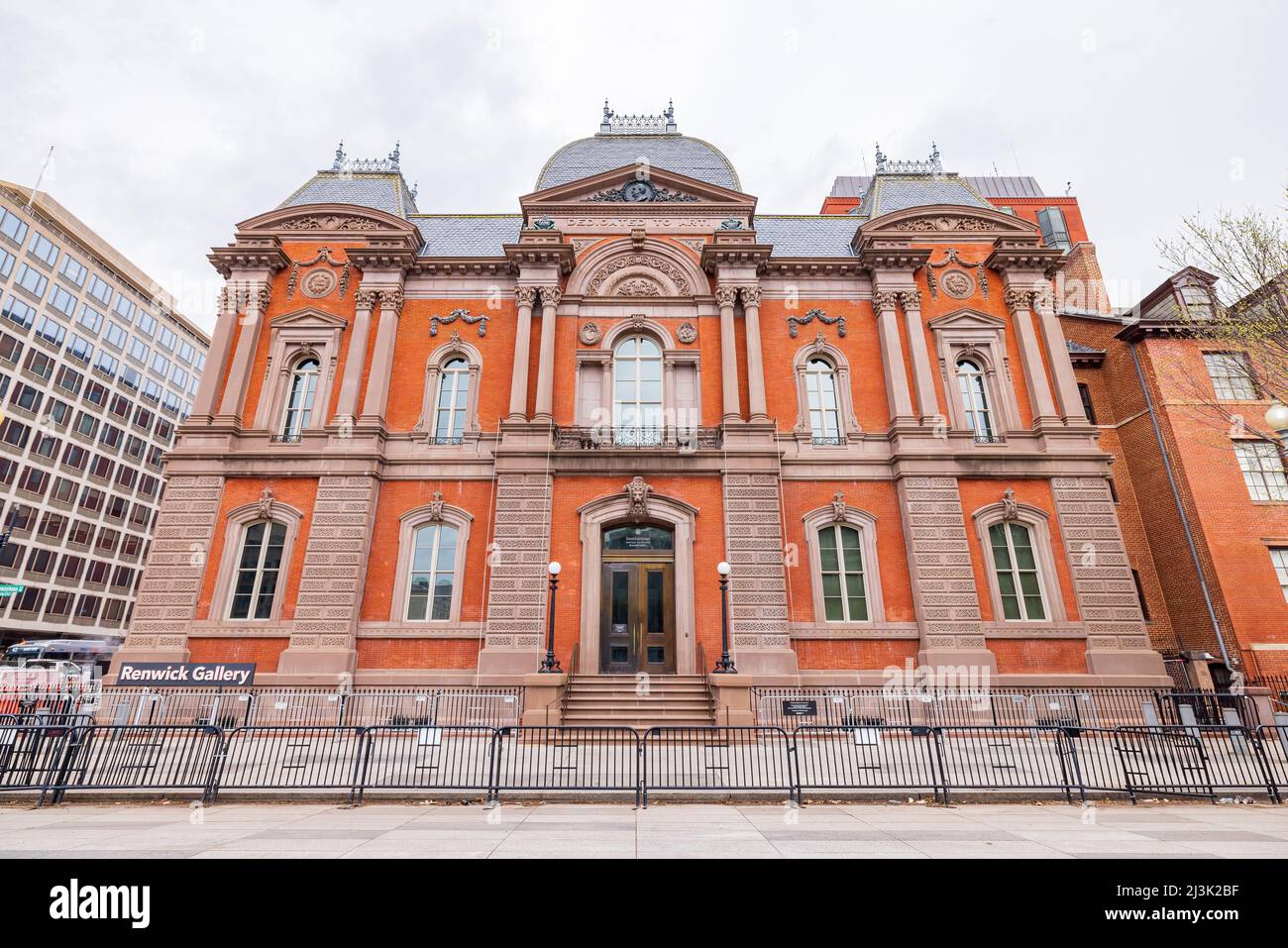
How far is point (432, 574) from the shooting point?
18781 mm

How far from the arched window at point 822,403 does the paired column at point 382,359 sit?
47.0 ft

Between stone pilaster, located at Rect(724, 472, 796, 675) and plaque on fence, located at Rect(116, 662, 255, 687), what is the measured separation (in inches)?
531

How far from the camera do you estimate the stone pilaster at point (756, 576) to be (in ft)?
56.0

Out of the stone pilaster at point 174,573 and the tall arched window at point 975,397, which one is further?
the tall arched window at point 975,397

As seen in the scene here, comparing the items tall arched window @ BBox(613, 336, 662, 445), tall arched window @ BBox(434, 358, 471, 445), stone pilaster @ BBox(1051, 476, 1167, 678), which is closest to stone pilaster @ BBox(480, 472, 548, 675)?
tall arched window @ BBox(434, 358, 471, 445)

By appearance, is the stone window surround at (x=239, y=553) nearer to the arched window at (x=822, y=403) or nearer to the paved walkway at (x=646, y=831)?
the paved walkway at (x=646, y=831)

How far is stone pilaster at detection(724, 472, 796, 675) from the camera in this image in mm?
17062

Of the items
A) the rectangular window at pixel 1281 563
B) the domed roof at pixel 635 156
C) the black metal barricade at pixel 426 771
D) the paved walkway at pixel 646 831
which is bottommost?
the paved walkway at pixel 646 831

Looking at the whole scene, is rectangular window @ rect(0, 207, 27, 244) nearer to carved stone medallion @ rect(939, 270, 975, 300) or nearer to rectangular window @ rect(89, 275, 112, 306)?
rectangular window @ rect(89, 275, 112, 306)

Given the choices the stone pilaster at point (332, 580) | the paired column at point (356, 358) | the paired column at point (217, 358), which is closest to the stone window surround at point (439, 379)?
the paired column at point (356, 358)

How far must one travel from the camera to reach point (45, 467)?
46500 mm

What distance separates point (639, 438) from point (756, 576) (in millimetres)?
5929

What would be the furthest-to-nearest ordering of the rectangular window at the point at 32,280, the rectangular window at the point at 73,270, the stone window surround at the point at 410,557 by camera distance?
the rectangular window at the point at 73,270 < the rectangular window at the point at 32,280 < the stone window surround at the point at 410,557

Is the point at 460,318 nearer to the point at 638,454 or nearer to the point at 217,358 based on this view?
the point at 217,358
